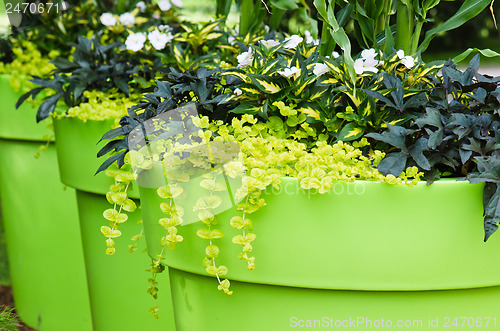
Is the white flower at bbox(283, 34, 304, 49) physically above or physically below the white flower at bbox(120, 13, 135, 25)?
below

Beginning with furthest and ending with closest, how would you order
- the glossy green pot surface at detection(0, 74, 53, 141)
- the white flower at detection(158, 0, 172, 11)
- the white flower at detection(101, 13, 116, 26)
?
the white flower at detection(158, 0, 172, 11) < the white flower at detection(101, 13, 116, 26) < the glossy green pot surface at detection(0, 74, 53, 141)

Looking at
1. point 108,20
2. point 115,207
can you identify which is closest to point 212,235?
point 115,207

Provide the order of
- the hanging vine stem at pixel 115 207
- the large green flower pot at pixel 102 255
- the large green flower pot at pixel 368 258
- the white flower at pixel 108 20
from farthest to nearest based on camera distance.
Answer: the white flower at pixel 108 20
the large green flower pot at pixel 102 255
the hanging vine stem at pixel 115 207
the large green flower pot at pixel 368 258

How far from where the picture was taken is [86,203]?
1674mm

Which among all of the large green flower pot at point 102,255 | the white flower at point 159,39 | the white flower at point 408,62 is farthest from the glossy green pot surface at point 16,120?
the white flower at point 408,62

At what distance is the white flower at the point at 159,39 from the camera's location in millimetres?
1804

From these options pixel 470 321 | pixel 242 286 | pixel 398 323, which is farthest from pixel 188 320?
pixel 470 321

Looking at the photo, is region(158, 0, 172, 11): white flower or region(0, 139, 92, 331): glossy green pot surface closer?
region(0, 139, 92, 331): glossy green pot surface

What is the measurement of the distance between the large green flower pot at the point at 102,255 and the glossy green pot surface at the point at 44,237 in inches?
12.6

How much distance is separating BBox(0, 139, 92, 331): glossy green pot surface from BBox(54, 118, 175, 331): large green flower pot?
0.32 meters

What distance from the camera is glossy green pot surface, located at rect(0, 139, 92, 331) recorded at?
203cm

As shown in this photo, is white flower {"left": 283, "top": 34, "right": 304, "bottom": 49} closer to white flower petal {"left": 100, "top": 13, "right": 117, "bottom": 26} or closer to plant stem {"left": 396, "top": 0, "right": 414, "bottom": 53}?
plant stem {"left": 396, "top": 0, "right": 414, "bottom": 53}

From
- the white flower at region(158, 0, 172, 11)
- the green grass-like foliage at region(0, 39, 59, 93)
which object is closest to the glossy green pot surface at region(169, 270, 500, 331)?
the green grass-like foliage at region(0, 39, 59, 93)

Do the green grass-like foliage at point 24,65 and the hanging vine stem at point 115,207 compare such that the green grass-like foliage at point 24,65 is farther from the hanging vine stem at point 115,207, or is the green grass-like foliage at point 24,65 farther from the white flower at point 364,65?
the white flower at point 364,65
